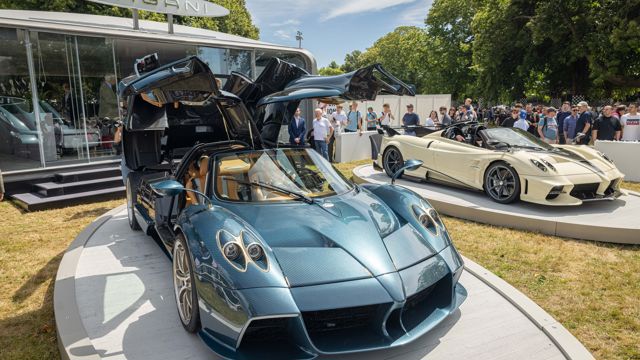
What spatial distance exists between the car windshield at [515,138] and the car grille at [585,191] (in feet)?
3.43

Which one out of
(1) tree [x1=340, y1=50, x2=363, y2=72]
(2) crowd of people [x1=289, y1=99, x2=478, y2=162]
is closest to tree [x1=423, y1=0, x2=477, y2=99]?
(2) crowd of people [x1=289, y1=99, x2=478, y2=162]

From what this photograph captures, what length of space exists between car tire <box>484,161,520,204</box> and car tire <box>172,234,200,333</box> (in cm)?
522

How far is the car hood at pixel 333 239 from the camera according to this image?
8.34 feet

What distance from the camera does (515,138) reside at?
23.6 feet

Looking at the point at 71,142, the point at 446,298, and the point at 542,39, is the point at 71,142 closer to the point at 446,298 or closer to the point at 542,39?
the point at 446,298

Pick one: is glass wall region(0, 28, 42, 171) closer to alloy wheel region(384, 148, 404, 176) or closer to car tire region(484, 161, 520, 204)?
alloy wheel region(384, 148, 404, 176)

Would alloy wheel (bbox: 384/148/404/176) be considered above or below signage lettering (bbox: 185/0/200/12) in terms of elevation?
below

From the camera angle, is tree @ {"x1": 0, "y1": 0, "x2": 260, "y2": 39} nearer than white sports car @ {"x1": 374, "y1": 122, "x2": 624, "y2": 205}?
No

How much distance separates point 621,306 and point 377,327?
2509 millimetres

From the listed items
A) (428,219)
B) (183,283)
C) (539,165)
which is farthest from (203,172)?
(539,165)

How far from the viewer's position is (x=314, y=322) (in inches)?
94.8

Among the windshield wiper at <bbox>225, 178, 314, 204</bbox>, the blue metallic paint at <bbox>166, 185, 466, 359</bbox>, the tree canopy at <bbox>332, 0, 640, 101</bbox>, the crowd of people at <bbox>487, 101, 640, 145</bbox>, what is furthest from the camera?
the tree canopy at <bbox>332, 0, 640, 101</bbox>

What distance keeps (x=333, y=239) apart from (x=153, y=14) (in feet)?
84.1

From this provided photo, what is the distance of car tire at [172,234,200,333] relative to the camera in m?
2.78
